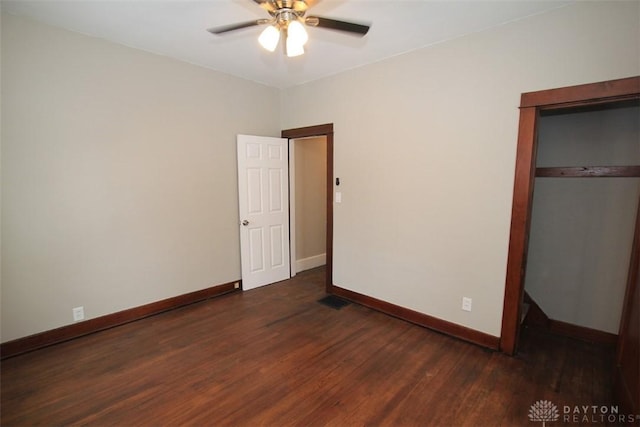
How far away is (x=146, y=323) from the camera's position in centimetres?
306

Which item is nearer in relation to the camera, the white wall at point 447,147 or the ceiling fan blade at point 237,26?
the ceiling fan blade at point 237,26

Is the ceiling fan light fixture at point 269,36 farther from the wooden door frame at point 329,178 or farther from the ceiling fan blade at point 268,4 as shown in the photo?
the wooden door frame at point 329,178

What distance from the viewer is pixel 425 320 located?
9.87 ft

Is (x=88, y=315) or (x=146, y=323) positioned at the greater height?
(x=88, y=315)

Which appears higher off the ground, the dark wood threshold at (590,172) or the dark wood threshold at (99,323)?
the dark wood threshold at (590,172)

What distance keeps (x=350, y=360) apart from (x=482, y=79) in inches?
104

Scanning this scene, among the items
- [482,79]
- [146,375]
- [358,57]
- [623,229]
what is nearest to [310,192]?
[358,57]

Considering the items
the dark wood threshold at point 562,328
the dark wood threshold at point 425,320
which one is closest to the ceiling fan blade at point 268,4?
the dark wood threshold at point 425,320

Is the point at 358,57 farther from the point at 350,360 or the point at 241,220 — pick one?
the point at 350,360

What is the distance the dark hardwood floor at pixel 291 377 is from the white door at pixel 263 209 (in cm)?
109

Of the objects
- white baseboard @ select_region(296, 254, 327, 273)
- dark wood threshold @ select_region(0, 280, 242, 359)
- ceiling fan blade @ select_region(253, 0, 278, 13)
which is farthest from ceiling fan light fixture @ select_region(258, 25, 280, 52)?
white baseboard @ select_region(296, 254, 327, 273)

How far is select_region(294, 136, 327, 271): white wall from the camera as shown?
15.4 feet

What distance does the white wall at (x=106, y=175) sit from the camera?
7.92 feet

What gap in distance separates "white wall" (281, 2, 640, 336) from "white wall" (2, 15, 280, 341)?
152 centimetres
